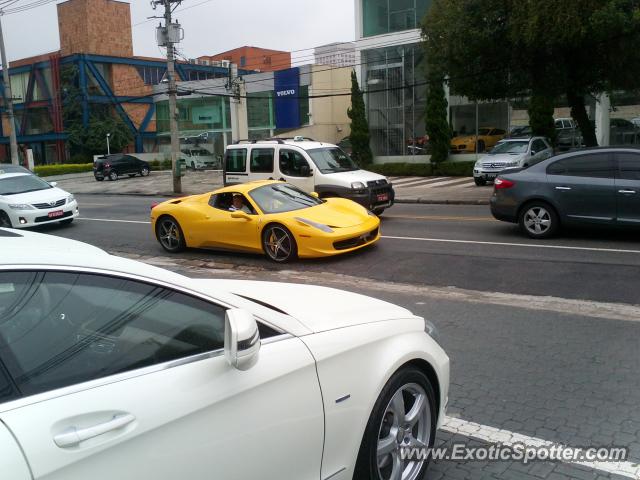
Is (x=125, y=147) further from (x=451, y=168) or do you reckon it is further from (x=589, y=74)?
(x=589, y=74)

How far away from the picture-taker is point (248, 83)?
50.3m

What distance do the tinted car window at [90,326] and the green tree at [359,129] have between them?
32.6m

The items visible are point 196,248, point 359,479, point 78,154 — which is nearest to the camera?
point 359,479

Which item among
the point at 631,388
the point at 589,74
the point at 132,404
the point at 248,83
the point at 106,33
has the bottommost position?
the point at 631,388

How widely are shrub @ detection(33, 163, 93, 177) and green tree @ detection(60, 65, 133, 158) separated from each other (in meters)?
5.31

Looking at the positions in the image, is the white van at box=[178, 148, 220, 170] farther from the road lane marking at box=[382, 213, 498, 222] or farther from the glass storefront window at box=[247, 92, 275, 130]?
the road lane marking at box=[382, 213, 498, 222]

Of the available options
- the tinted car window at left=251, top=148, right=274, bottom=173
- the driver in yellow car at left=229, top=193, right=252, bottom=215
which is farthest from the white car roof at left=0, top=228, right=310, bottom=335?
the tinted car window at left=251, top=148, right=274, bottom=173

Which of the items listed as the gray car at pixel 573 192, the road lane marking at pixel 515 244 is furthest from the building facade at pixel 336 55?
the gray car at pixel 573 192

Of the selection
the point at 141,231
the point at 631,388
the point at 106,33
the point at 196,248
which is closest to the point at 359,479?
the point at 631,388

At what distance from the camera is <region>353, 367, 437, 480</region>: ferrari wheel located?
3.04 meters

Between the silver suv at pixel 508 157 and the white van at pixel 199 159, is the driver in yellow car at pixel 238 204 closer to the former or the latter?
the silver suv at pixel 508 157

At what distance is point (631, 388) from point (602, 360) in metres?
0.60

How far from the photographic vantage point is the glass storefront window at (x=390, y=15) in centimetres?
3256

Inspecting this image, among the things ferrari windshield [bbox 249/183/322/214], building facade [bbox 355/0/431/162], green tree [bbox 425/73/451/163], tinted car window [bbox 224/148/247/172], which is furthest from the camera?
building facade [bbox 355/0/431/162]
